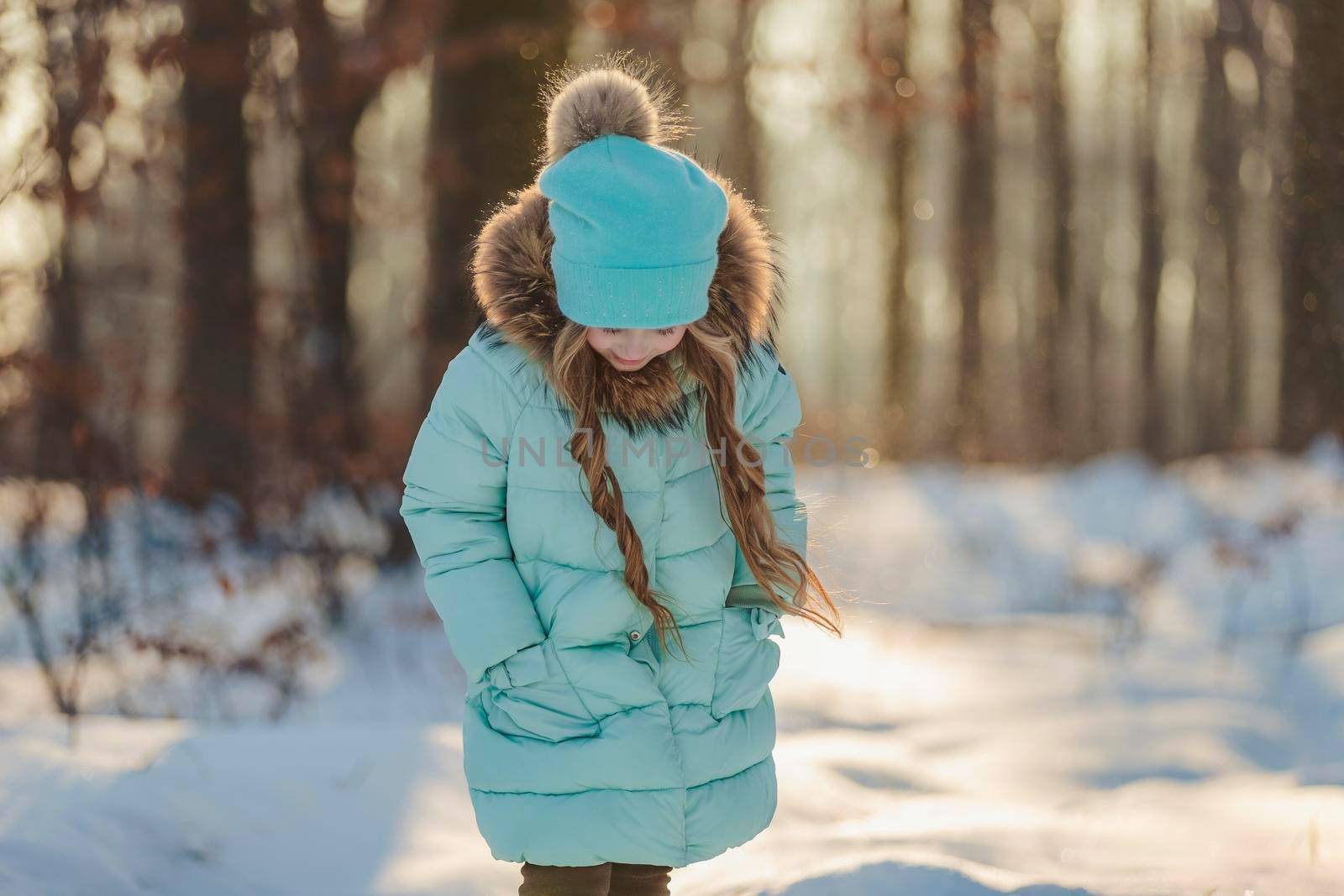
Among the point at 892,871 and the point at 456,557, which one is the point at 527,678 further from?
the point at 892,871

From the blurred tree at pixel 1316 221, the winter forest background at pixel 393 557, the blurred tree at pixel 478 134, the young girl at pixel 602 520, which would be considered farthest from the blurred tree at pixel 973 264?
the young girl at pixel 602 520

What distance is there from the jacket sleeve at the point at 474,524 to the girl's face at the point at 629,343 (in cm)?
21

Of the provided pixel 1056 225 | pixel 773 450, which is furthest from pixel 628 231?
pixel 1056 225

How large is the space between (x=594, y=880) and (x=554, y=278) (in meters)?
1.24

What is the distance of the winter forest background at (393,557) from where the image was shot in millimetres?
3391

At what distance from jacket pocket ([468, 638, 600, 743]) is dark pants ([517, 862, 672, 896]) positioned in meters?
0.28

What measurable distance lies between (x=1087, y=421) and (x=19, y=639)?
63.5 feet

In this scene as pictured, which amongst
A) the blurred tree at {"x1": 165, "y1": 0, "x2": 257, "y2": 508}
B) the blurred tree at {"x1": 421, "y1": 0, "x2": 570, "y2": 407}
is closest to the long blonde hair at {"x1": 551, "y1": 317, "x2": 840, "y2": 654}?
the blurred tree at {"x1": 165, "y1": 0, "x2": 257, "y2": 508}

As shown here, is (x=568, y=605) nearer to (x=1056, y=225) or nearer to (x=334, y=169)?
(x=334, y=169)

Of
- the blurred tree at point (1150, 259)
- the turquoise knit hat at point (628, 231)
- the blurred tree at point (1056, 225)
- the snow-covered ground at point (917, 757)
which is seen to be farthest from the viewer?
the blurred tree at point (1150, 259)

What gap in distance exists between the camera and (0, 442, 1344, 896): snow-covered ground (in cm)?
315

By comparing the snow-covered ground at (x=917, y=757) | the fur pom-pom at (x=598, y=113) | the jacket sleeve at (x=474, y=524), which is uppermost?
the fur pom-pom at (x=598, y=113)

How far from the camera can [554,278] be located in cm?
246

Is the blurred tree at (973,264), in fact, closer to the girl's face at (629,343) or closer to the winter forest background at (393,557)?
the winter forest background at (393,557)
